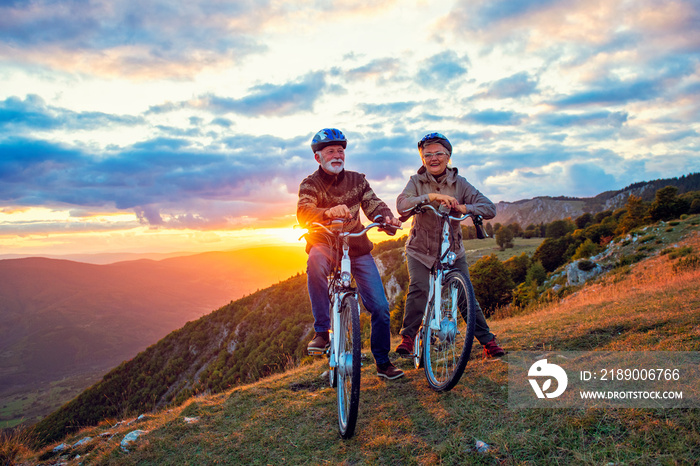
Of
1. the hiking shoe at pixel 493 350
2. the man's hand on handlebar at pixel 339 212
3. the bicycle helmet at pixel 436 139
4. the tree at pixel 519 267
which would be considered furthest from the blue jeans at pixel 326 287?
the tree at pixel 519 267

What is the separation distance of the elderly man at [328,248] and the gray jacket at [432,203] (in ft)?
2.31

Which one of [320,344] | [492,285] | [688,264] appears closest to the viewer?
[320,344]

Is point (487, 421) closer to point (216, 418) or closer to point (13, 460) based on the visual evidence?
point (216, 418)

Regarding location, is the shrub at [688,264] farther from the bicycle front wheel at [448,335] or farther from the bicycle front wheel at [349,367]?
the bicycle front wheel at [349,367]

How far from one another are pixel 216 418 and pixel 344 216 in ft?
10.8

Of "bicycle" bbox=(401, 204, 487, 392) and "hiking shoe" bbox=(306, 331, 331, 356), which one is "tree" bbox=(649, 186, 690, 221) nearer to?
"bicycle" bbox=(401, 204, 487, 392)

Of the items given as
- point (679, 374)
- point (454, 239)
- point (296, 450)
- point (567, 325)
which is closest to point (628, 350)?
point (679, 374)

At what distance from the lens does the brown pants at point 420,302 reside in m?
4.90

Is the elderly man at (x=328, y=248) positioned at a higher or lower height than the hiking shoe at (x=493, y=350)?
higher

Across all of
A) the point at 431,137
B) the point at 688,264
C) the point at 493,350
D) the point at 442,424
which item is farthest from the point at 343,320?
the point at 688,264

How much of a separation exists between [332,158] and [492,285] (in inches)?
955

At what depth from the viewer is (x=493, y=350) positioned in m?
4.91

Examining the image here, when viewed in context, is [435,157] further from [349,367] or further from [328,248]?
[349,367]

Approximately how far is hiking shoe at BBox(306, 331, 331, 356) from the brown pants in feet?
4.30
